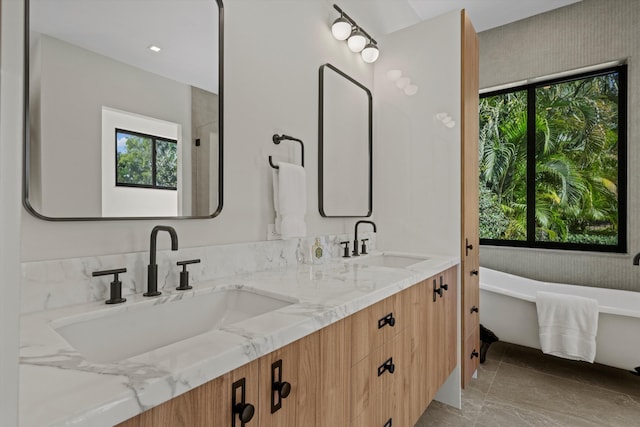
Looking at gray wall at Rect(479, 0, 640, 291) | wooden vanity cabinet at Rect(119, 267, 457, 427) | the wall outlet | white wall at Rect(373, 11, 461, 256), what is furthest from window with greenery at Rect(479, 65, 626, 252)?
the wall outlet

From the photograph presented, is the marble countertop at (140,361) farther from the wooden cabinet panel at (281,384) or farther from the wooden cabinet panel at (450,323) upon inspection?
the wooden cabinet panel at (450,323)

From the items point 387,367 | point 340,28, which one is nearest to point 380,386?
point 387,367

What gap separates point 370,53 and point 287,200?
1314 mm

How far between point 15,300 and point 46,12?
3.16 feet

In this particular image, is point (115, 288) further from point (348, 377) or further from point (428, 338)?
point (428, 338)

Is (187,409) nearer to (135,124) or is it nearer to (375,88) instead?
(135,124)

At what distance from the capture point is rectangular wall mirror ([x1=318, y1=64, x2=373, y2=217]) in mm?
1953

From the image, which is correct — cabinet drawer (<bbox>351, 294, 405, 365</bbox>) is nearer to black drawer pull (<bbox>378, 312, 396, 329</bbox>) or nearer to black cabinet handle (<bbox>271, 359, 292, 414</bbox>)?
black drawer pull (<bbox>378, 312, 396, 329</bbox>)

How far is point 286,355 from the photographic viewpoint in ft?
2.59

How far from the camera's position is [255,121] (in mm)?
1493

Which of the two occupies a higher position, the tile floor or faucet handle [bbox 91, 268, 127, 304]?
faucet handle [bbox 91, 268, 127, 304]

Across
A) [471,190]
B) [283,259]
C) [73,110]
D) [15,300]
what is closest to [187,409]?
[15,300]

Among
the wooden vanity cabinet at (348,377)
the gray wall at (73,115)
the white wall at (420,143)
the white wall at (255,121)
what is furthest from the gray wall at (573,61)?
the gray wall at (73,115)

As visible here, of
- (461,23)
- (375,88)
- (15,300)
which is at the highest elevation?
(461,23)
